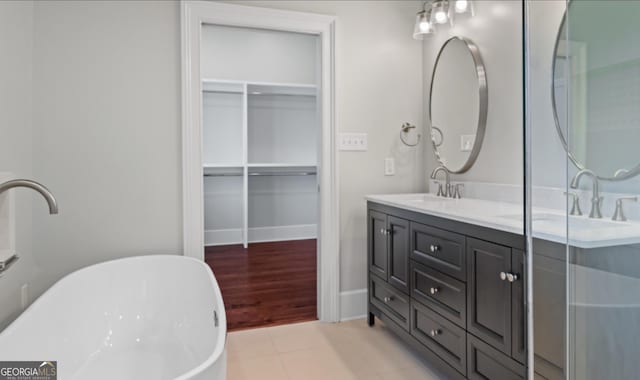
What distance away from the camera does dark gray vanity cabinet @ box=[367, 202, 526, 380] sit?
1.47 m

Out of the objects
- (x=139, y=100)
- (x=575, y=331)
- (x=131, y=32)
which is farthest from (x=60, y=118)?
(x=575, y=331)

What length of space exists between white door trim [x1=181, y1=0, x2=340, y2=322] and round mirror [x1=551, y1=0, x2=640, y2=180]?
5.90 ft

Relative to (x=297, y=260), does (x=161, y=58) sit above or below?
above

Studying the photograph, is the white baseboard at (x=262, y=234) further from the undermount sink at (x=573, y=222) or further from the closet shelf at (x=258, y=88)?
the undermount sink at (x=573, y=222)

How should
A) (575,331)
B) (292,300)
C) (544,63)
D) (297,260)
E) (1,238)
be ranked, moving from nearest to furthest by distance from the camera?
(575,331)
(544,63)
(1,238)
(292,300)
(297,260)

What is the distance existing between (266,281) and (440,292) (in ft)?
6.69

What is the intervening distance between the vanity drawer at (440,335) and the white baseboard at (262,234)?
3.40 meters

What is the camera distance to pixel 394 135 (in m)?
2.88

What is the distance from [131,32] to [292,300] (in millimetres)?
2192

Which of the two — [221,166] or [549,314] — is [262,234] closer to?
[221,166]

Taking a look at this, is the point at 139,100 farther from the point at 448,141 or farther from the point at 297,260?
the point at 297,260

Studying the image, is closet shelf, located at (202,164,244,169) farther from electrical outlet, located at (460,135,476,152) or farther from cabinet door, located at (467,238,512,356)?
cabinet door, located at (467,238,512,356)

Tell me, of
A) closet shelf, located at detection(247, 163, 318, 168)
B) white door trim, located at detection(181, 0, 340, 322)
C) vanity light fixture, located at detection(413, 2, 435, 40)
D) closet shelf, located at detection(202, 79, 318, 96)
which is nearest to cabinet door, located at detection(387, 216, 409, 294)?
white door trim, located at detection(181, 0, 340, 322)

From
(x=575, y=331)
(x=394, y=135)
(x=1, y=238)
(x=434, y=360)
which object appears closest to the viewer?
(x=575, y=331)
